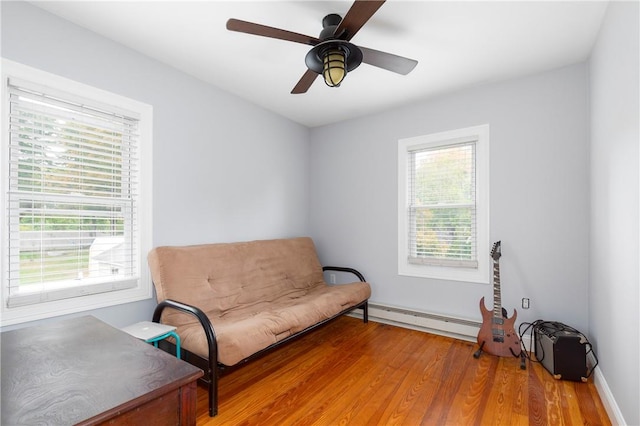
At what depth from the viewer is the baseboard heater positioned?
3057 millimetres

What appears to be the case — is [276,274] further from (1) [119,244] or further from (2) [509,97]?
(2) [509,97]

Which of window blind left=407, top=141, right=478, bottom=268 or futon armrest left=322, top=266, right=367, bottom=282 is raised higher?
window blind left=407, top=141, right=478, bottom=268

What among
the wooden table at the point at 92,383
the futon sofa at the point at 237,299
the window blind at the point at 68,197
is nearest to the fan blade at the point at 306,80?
the window blind at the point at 68,197

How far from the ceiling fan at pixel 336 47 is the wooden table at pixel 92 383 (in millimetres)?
1596

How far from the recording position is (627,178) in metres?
1.65

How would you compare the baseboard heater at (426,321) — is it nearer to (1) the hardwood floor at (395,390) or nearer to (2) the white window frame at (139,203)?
(1) the hardwood floor at (395,390)

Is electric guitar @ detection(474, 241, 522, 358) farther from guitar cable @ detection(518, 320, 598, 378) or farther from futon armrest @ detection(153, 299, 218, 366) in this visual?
futon armrest @ detection(153, 299, 218, 366)

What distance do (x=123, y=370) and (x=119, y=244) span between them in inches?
69.0

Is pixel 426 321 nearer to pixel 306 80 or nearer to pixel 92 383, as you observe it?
pixel 306 80

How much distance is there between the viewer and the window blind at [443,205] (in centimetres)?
322

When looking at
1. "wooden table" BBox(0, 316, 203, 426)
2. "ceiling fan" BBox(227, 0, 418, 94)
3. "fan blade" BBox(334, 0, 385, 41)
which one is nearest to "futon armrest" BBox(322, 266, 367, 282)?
"ceiling fan" BBox(227, 0, 418, 94)

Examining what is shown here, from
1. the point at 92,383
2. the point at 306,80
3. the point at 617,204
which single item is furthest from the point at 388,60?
the point at 92,383

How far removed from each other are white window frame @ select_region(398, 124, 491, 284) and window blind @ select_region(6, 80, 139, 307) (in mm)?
2680

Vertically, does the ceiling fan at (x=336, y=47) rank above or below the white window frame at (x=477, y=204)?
above
